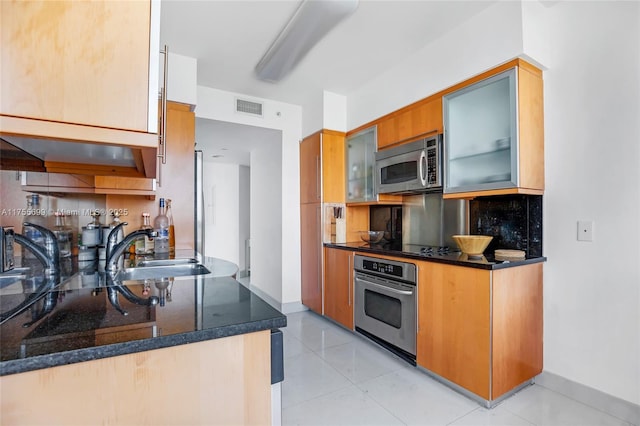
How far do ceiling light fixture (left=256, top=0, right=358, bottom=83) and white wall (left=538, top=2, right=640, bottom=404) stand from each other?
1.41 meters

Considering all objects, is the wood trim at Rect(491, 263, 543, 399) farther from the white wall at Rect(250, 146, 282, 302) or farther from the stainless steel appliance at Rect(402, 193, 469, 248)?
the white wall at Rect(250, 146, 282, 302)

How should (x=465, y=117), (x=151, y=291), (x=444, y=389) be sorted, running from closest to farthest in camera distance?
(x=151, y=291), (x=444, y=389), (x=465, y=117)

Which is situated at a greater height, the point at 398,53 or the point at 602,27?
the point at 398,53

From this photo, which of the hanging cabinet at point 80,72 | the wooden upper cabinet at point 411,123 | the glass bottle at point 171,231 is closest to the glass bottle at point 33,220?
the hanging cabinet at point 80,72

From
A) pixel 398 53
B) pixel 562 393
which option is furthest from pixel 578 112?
pixel 562 393

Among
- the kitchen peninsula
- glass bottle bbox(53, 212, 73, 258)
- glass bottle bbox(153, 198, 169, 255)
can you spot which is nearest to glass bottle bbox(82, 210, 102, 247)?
glass bottle bbox(53, 212, 73, 258)

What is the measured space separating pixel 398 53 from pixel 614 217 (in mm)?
1956

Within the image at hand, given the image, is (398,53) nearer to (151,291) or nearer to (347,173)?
(347,173)

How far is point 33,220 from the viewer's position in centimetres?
125

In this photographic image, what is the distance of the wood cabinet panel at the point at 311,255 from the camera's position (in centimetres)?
362

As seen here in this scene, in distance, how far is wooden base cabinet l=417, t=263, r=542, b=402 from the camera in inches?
74.4

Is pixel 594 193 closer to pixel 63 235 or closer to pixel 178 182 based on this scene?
pixel 178 182

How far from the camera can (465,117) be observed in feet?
7.79

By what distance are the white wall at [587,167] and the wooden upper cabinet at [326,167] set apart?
5.24 ft
